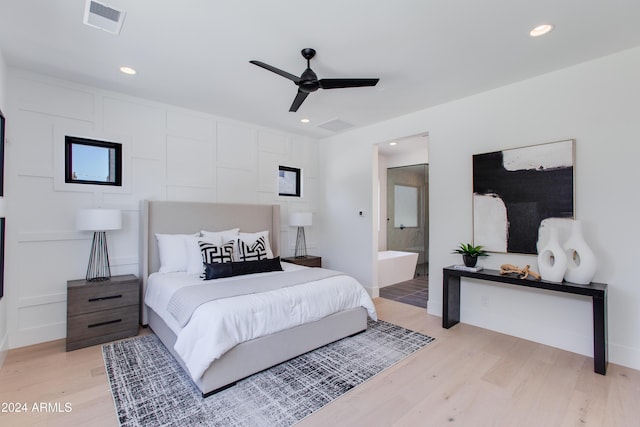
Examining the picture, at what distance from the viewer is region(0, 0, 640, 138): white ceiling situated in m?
2.05

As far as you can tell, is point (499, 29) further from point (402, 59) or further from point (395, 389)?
point (395, 389)

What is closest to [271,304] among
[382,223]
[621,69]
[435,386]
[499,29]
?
[435,386]

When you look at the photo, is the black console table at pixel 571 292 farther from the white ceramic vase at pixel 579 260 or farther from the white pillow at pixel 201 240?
the white pillow at pixel 201 240

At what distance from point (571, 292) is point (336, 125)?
3.53 meters

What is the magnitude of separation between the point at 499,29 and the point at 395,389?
2.86 metres

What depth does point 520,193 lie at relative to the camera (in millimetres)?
3188

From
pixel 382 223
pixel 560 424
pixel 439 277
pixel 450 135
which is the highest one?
pixel 450 135

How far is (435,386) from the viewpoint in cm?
228

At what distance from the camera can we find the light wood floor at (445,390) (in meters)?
1.92

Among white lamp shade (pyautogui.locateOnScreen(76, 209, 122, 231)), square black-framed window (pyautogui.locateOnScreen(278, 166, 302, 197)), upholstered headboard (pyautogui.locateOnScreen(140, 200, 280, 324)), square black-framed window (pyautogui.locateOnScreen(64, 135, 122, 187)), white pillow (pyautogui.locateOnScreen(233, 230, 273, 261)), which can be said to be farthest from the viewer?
square black-framed window (pyautogui.locateOnScreen(278, 166, 302, 197))

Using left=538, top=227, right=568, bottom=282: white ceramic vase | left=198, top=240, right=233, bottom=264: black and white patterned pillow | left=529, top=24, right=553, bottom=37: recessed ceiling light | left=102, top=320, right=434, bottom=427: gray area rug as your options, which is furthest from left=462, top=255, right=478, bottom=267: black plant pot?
left=198, top=240, right=233, bottom=264: black and white patterned pillow

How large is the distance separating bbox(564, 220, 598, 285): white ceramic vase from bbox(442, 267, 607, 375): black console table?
0.07m

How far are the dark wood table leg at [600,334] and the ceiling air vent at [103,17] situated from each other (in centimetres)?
428

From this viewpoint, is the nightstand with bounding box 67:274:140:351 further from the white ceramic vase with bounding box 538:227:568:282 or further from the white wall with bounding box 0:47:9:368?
the white ceramic vase with bounding box 538:227:568:282
